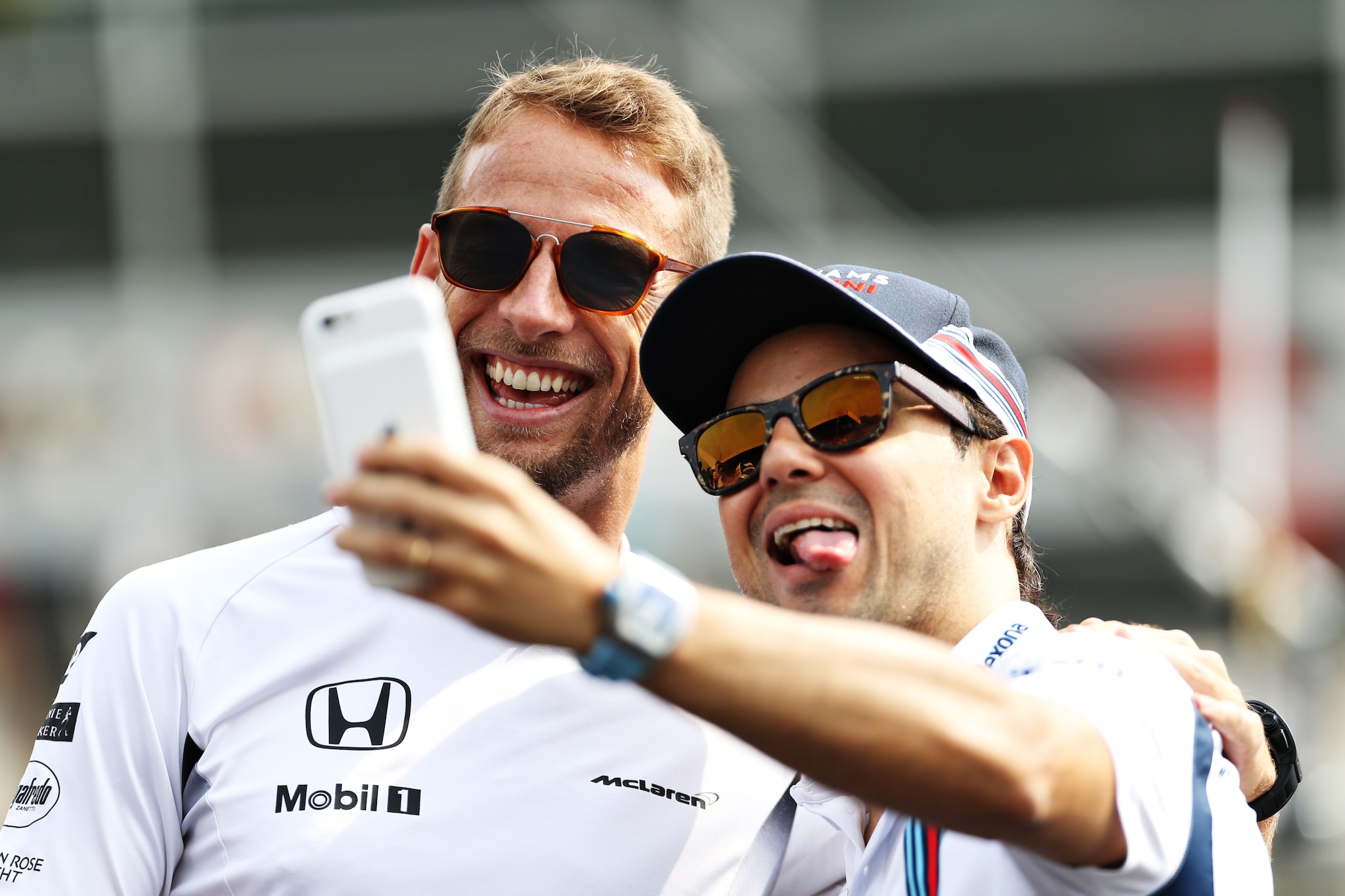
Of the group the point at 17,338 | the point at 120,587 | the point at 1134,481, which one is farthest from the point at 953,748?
the point at 17,338

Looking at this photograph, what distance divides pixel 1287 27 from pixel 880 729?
51.3 ft

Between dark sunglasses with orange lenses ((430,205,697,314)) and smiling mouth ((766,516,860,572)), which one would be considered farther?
dark sunglasses with orange lenses ((430,205,697,314))

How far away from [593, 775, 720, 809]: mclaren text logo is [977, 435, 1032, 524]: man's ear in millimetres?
763

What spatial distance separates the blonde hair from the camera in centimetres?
308

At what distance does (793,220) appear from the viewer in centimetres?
1441

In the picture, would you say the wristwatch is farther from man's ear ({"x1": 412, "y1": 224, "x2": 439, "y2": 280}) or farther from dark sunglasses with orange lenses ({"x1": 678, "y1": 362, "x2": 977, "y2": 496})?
man's ear ({"x1": 412, "y1": 224, "x2": 439, "y2": 280})

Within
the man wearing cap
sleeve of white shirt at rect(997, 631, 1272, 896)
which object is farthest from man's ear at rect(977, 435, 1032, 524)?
sleeve of white shirt at rect(997, 631, 1272, 896)

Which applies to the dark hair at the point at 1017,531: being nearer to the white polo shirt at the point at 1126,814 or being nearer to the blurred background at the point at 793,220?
the white polo shirt at the point at 1126,814

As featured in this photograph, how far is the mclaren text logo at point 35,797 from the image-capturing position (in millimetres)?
2457

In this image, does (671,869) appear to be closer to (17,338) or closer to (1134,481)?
(1134,481)

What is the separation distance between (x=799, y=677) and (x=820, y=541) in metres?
1.00

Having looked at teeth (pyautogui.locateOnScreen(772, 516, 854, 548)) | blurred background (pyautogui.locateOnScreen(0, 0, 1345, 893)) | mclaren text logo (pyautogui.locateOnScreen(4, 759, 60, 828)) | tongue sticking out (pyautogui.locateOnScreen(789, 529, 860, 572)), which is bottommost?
mclaren text logo (pyautogui.locateOnScreen(4, 759, 60, 828))

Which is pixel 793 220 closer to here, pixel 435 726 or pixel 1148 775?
pixel 435 726

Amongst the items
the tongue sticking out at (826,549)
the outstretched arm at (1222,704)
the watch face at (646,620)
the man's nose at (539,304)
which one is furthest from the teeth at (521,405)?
the watch face at (646,620)
